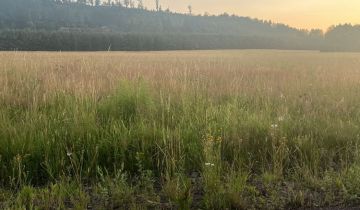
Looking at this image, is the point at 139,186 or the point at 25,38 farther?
the point at 25,38

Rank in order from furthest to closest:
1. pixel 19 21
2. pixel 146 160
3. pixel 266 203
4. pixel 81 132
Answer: pixel 19 21 < pixel 81 132 < pixel 146 160 < pixel 266 203

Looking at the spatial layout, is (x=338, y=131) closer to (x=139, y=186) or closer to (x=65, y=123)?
(x=139, y=186)

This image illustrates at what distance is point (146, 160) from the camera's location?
532 cm

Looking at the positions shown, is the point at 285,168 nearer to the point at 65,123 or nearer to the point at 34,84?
the point at 65,123

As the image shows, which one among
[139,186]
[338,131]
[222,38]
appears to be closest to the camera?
[139,186]

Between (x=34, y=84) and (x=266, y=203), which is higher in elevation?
(x=34, y=84)

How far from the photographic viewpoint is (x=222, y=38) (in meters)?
135

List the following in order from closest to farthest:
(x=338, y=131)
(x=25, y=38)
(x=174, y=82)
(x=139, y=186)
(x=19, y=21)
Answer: (x=139, y=186), (x=338, y=131), (x=174, y=82), (x=25, y=38), (x=19, y=21)

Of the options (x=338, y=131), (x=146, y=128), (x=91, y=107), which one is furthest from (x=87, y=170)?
(x=338, y=131)

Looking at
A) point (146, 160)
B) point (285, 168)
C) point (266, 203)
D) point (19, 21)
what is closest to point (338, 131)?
point (285, 168)

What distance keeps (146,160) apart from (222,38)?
132 meters

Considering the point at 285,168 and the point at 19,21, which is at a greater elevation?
the point at 19,21

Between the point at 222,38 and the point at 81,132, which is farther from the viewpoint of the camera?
the point at 222,38

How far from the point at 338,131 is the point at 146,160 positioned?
10.6ft
